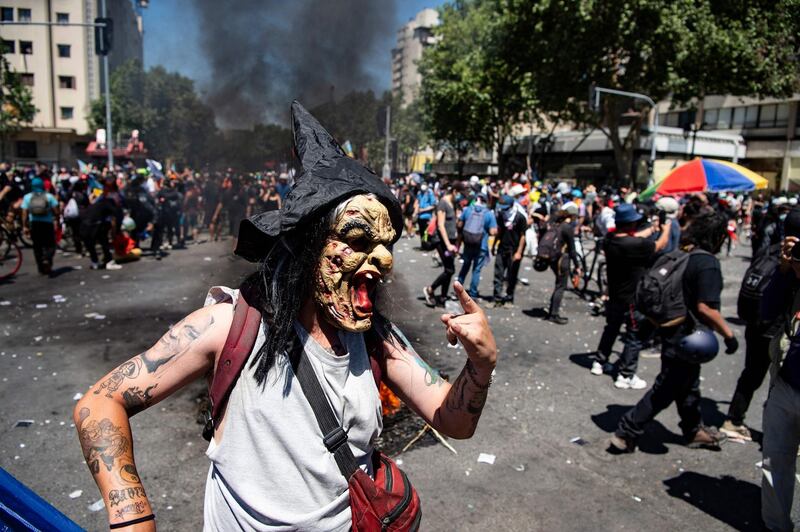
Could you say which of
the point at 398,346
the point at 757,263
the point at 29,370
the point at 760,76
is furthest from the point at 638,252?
the point at 760,76

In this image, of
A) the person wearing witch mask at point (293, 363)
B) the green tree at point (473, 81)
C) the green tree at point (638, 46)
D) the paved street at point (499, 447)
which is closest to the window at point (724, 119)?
the green tree at point (473, 81)

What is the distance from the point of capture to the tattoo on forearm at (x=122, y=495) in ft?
4.37

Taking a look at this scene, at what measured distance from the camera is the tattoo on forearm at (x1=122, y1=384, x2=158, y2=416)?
1.46 metres

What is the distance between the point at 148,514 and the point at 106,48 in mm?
16718

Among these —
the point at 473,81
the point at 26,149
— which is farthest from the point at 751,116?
the point at 26,149

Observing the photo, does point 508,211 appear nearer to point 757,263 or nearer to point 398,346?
point 757,263

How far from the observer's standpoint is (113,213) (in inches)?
416

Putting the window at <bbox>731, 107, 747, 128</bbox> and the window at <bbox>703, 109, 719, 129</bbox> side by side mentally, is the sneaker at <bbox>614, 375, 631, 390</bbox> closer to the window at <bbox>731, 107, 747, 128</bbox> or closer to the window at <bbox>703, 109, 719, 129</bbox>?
the window at <bbox>731, 107, 747, 128</bbox>

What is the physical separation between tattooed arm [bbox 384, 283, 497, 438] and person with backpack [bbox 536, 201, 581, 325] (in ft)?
21.3

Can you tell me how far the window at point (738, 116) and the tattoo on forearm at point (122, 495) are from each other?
149 feet

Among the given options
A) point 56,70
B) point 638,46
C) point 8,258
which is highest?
point 56,70

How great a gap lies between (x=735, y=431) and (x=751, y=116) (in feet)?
135

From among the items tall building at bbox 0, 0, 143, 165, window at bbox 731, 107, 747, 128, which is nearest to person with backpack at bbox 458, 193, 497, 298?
window at bbox 731, 107, 747, 128

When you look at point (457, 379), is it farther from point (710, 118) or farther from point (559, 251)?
point (710, 118)
